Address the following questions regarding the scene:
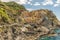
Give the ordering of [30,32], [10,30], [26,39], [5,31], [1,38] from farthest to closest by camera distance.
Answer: [30,32] < [26,39] < [10,30] < [5,31] < [1,38]

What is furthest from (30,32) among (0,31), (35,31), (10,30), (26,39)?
(0,31)

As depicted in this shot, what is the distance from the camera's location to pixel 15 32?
114 m

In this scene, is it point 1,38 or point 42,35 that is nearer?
point 1,38

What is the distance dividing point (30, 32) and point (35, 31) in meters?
9.08

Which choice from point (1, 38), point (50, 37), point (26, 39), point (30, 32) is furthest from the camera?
point (50, 37)

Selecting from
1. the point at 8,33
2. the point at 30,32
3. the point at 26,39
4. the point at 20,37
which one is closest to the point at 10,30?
the point at 8,33

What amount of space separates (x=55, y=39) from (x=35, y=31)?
45.5 ft

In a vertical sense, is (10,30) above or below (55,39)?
above

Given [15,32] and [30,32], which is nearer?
[15,32]

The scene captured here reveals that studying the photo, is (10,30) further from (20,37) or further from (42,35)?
(42,35)

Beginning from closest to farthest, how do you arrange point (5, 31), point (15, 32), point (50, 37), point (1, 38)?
1. point (1, 38)
2. point (5, 31)
3. point (15, 32)
4. point (50, 37)

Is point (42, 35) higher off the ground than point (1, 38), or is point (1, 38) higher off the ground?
point (1, 38)

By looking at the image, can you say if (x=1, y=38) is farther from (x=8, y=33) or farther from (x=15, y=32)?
(x=15, y=32)

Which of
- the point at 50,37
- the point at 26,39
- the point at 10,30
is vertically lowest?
the point at 50,37
